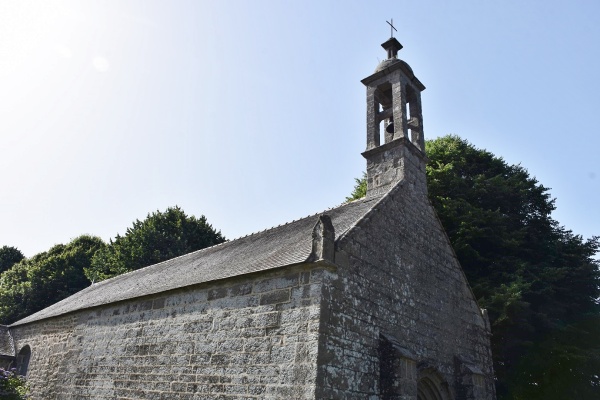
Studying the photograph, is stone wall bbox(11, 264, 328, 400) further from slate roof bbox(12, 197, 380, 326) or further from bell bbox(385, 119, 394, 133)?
bell bbox(385, 119, 394, 133)

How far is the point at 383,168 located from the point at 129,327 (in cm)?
806

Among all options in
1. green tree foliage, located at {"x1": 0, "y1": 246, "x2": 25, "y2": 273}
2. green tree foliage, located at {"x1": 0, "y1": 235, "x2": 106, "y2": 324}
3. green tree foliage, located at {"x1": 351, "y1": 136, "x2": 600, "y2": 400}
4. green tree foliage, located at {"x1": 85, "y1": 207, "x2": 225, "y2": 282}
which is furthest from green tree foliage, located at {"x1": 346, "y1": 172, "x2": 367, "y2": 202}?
green tree foliage, located at {"x1": 0, "y1": 246, "x2": 25, "y2": 273}

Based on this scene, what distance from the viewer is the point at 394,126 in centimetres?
1205

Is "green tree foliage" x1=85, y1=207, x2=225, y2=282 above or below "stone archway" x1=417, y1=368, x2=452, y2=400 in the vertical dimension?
above

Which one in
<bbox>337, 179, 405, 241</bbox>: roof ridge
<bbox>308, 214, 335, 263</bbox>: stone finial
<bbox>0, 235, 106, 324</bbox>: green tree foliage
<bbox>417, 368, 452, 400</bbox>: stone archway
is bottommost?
<bbox>417, 368, 452, 400</bbox>: stone archway

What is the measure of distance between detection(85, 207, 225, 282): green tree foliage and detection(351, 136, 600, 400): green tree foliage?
16.4 metres

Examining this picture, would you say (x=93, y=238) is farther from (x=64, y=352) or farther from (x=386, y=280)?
(x=386, y=280)

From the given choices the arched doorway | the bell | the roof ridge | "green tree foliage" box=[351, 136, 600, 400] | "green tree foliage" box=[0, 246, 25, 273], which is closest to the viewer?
the roof ridge

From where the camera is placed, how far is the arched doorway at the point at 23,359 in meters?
17.2

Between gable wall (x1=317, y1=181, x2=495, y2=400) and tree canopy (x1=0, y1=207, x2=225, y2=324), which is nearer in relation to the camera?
gable wall (x1=317, y1=181, x2=495, y2=400)

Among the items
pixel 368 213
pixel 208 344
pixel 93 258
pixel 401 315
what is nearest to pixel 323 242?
pixel 368 213

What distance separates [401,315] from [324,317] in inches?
108

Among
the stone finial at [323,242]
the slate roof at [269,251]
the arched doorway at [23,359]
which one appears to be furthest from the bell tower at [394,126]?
the arched doorway at [23,359]

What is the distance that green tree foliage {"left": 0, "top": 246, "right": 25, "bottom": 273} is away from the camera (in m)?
42.9
